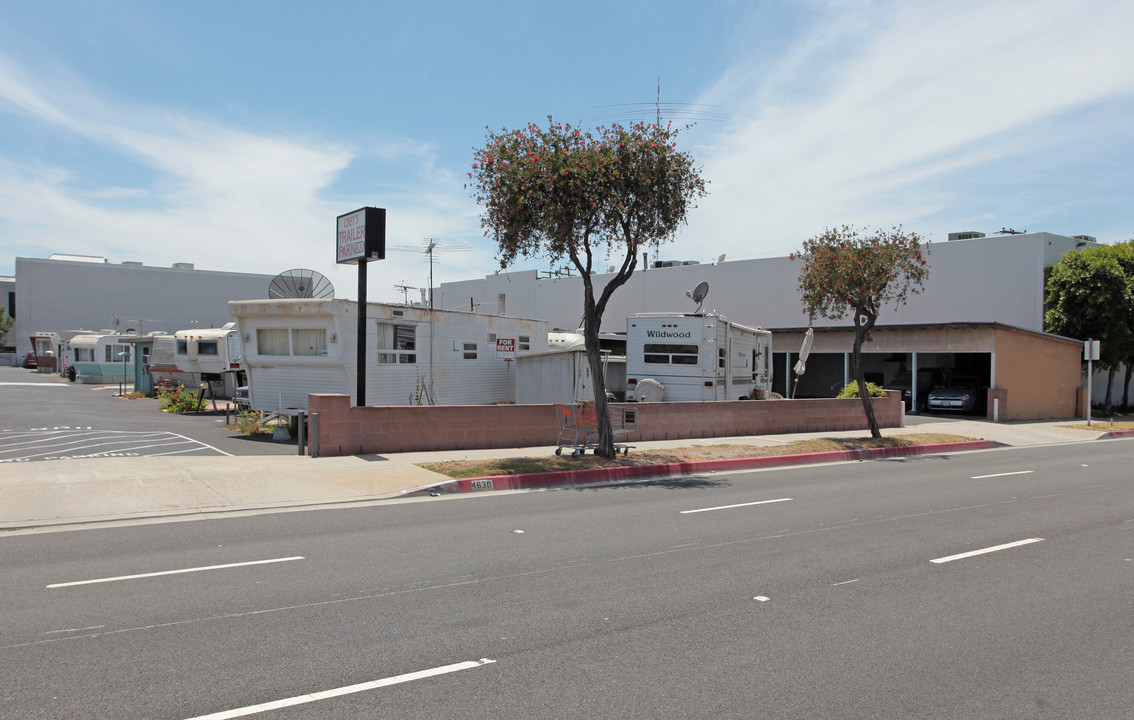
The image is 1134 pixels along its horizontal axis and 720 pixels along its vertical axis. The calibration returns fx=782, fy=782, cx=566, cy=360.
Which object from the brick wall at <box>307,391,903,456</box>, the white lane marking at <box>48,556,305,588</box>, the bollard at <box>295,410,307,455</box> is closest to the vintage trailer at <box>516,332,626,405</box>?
the brick wall at <box>307,391,903,456</box>

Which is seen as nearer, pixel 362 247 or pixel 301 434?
pixel 301 434

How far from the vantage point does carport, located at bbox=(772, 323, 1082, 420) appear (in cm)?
2847

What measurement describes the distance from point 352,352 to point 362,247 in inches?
110

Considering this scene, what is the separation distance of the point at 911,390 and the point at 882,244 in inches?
621

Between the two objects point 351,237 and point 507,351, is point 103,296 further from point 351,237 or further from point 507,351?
point 351,237

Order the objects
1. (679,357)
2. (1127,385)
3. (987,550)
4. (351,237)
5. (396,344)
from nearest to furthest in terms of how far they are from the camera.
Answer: (987,550), (351,237), (396,344), (679,357), (1127,385)

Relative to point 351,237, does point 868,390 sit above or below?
below

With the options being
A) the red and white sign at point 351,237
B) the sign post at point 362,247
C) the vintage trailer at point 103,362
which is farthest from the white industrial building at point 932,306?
the vintage trailer at point 103,362

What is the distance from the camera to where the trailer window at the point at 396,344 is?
63.8 ft

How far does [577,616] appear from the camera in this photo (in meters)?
6.02

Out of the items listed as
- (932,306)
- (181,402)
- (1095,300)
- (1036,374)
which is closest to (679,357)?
(181,402)

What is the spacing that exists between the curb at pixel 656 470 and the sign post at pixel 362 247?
4.47 meters

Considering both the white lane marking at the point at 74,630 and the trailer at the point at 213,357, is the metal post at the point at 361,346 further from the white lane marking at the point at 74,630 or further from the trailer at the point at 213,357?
the trailer at the point at 213,357

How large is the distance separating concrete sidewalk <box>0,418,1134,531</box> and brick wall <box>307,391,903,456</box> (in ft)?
1.46
